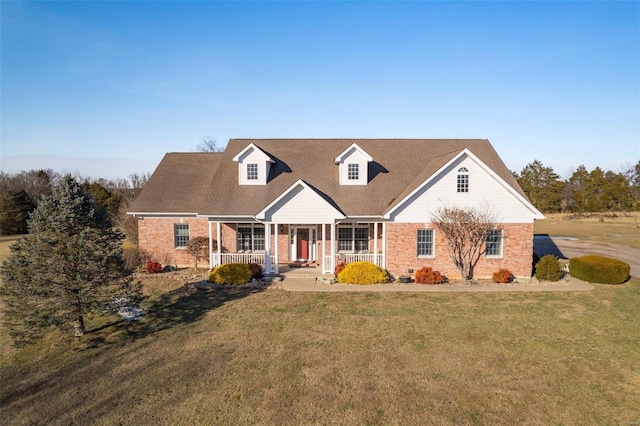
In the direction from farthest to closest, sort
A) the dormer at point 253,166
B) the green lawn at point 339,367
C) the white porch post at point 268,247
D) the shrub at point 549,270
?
the dormer at point 253,166 < the white porch post at point 268,247 < the shrub at point 549,270 < the green lawn at point 339,367

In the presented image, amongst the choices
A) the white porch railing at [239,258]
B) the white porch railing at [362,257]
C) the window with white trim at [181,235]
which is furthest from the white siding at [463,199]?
the window with white trim at [181,235]

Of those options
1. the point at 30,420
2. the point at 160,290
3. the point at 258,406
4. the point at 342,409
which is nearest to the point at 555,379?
the point at 342,409

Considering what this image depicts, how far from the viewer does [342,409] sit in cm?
740

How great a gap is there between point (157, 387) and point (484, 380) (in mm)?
8215

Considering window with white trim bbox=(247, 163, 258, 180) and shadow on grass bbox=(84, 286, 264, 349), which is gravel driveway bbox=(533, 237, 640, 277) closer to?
window with white trim bbox=(247, 163, 258, 180)

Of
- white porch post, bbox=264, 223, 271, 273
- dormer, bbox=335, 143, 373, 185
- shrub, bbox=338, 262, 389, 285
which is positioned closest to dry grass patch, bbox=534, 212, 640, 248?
dormer, bbox=335, 143, 373, 185

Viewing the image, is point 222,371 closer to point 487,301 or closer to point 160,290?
point 160,290

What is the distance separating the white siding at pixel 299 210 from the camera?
A: 1827cm

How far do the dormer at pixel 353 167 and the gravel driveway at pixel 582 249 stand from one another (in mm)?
16243

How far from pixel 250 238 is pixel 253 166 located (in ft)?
15.0

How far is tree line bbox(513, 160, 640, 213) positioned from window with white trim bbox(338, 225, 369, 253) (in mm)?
59827

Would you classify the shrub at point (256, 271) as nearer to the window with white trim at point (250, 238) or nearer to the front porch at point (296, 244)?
the front porch at point (296, 244)

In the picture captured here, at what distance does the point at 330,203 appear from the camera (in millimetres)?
18875

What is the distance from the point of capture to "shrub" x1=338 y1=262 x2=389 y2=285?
17.2 meters
